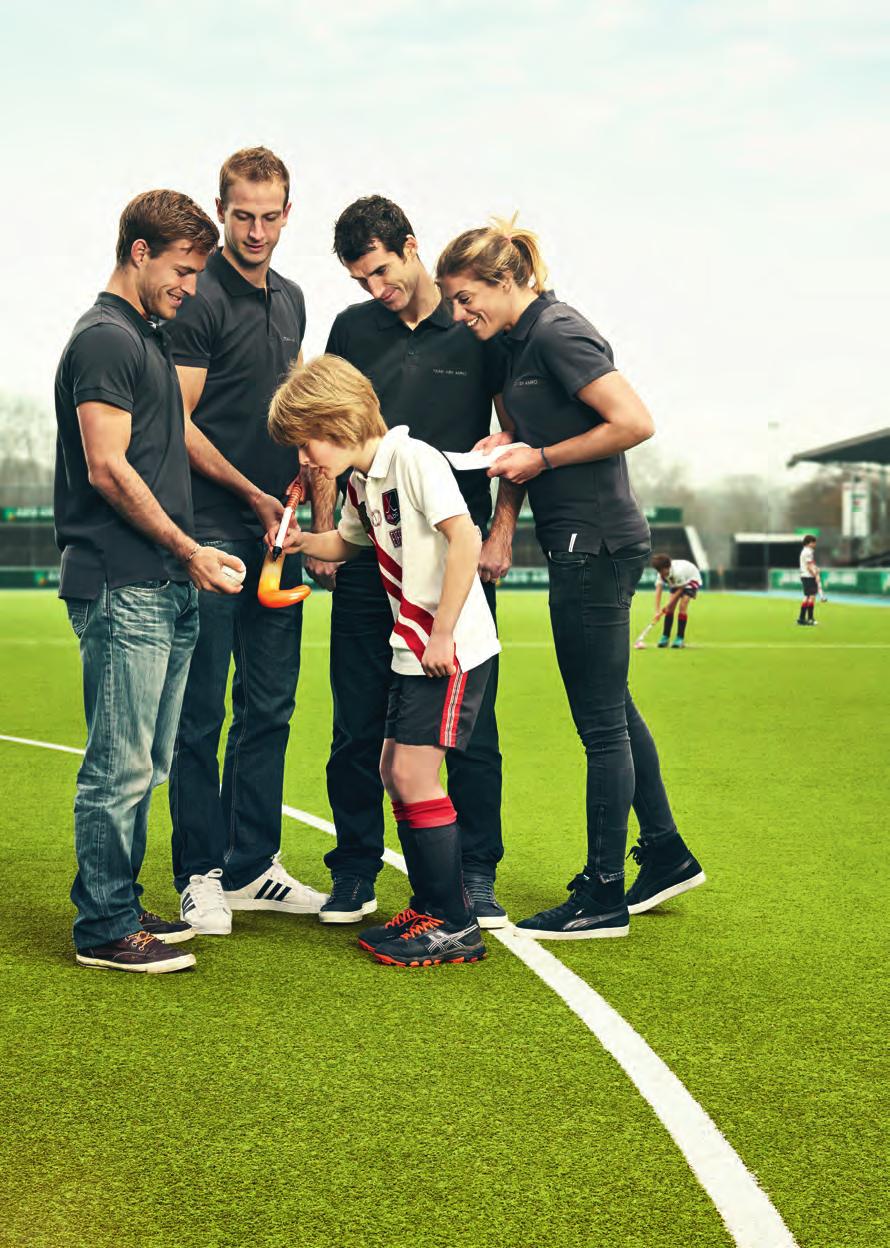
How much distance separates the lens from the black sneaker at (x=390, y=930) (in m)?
4.63

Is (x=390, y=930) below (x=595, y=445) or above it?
below

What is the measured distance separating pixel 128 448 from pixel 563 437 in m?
1.39

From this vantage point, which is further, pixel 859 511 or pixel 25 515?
pixel 25 515

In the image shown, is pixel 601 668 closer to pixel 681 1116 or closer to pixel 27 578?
pixel 681 1116

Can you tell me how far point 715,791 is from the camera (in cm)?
823

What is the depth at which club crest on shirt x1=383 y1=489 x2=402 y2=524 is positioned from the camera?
4477mm

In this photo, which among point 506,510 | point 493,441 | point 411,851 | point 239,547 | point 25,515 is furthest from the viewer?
point 25,515

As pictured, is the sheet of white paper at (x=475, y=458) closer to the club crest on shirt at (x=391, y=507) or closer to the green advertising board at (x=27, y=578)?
the club crest on shirt at (x=391, y=507)

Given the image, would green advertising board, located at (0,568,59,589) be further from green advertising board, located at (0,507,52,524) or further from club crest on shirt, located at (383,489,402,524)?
club crest on shirt, located at (383,489,402,524)

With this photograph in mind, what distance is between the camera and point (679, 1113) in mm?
3338

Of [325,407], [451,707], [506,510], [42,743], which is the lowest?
[42,743]

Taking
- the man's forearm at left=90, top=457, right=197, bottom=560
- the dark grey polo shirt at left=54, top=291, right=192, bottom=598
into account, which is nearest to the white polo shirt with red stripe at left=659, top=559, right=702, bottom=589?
the dark grey polo shirt at left=54, top=291, right=192, bottom=598

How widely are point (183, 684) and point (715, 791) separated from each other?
170 inches

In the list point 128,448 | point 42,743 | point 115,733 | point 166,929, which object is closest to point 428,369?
point 128,448
